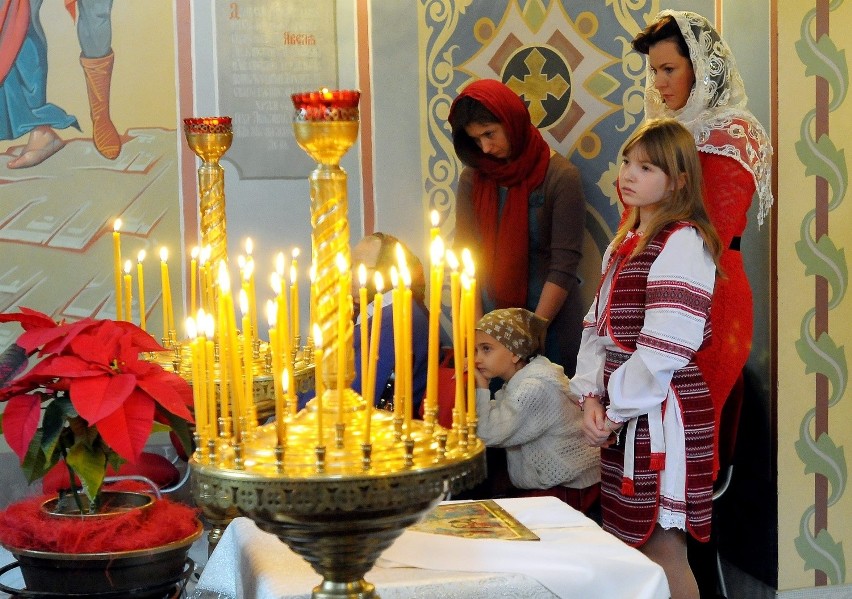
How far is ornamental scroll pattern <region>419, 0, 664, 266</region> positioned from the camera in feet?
15.1

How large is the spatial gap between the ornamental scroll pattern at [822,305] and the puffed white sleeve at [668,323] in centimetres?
101

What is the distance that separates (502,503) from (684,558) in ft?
3.32

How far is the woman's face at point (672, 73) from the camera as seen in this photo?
3.30m

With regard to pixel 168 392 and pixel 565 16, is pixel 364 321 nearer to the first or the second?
pixel 168 392

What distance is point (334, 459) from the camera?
137cm

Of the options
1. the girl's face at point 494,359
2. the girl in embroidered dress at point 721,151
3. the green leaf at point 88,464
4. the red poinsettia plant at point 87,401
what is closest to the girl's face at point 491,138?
the girl's face at point 494,359

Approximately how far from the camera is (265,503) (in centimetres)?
135

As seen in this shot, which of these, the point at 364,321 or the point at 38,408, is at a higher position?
the point at 364,321

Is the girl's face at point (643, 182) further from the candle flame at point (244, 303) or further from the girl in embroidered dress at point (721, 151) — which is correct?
the candle flame at point (244, 303)

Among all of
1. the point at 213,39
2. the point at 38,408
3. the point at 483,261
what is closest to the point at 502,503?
the point at 38,408

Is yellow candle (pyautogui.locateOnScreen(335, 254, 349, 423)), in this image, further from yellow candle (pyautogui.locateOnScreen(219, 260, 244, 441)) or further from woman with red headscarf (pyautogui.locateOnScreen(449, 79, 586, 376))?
woman with red headscarf (pyautogui.locateOnScreen(449, 79, 586, 376))

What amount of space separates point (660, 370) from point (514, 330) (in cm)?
97

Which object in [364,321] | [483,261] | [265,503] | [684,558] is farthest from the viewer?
[483,261]

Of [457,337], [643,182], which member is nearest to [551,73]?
[643,182]
